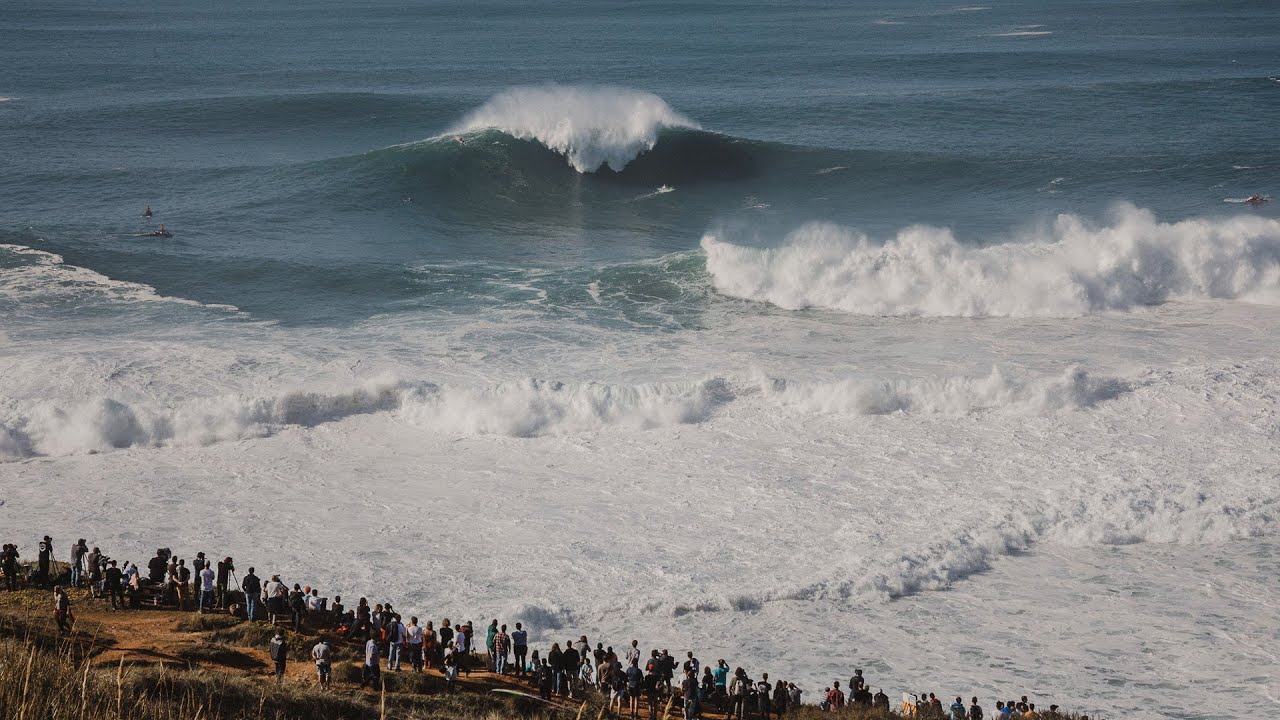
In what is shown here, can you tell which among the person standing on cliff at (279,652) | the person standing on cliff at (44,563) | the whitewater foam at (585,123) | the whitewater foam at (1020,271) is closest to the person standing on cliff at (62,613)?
the person standing on cliff at (44,563)

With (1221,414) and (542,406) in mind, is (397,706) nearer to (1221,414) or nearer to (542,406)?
(542,406)

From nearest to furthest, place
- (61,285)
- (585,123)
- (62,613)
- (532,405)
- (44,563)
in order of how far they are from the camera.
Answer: (62,613) < (44,563) < (532,405) < (61,285) < (585,123)

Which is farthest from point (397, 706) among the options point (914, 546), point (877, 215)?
point (877, 215)

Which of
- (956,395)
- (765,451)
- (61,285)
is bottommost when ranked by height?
(765,451)

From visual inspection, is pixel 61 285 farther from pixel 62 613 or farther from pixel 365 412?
pixel 62 613

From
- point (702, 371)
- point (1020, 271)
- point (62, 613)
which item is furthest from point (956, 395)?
point (62, 613)

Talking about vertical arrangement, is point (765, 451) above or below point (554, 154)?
below

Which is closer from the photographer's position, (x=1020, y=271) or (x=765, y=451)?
(x=765, y=451)

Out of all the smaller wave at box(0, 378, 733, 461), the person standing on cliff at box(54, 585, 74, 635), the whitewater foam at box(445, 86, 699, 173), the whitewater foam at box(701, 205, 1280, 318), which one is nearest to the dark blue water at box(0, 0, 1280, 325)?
the whitewater foam at box(445, 86, 699, 173)

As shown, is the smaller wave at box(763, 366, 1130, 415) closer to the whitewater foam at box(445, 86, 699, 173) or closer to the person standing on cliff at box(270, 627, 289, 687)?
the person standing on cliff at box(270, 627, 289, 687)
